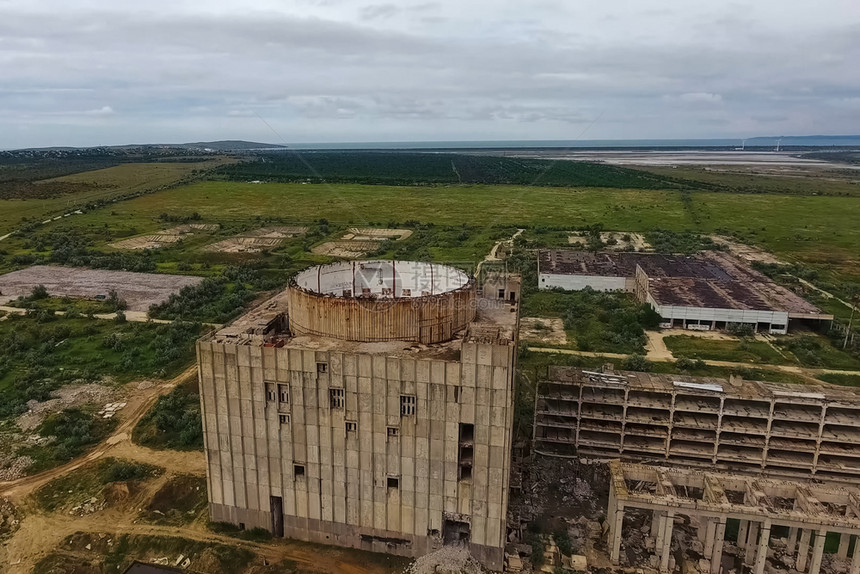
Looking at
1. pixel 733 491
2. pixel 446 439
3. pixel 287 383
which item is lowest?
pixel 733 491

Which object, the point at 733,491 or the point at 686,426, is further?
the point at 686,426

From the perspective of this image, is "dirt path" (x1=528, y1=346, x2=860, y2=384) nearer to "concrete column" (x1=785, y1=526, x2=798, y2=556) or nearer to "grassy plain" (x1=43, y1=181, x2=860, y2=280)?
"concrete column" (x1=785, y1=526, x2=798, y2=556)

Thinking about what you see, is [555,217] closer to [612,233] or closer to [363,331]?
[612,233]

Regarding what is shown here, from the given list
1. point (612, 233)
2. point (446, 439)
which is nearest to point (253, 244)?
point (612, 233)

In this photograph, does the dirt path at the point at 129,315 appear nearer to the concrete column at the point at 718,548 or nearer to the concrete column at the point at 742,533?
the concrete column at the point at 718,548

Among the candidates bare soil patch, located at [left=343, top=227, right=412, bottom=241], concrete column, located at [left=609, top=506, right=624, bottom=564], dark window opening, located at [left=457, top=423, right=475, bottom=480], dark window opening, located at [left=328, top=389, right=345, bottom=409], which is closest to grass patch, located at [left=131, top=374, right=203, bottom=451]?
dark window opening, located at [left=328, top=389, right=345, bottom=409]

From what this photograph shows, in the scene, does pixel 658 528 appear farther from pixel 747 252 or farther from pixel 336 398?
pixel 747 252
